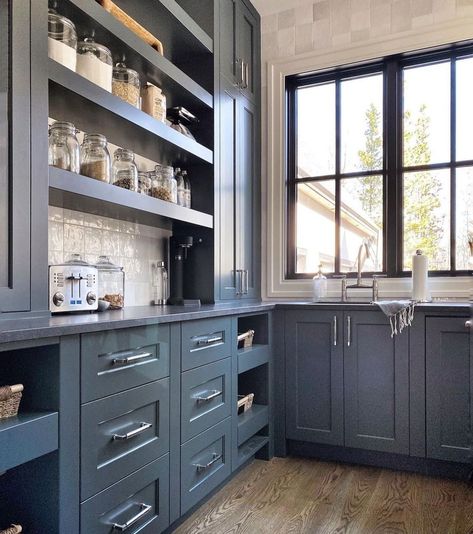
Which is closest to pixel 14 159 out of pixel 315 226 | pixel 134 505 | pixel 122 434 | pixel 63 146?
pixel 63 146

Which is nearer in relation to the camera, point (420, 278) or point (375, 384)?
point (375, 384)

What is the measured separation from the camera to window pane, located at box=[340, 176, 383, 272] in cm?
318

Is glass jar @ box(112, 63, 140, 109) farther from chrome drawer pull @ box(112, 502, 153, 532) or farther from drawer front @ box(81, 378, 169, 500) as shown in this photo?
chrome drawer pull @ box(112, 502, 153, 532)

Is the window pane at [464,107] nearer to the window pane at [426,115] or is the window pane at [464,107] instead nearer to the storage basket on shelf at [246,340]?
the window pane at [426,115]

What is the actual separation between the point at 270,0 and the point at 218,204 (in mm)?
1662

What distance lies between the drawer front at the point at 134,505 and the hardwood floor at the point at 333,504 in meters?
0.30

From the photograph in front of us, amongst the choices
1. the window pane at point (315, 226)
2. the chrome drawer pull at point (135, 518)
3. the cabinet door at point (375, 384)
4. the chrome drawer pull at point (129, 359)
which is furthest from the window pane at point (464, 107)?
the chrome drawer pull at point (135, 518)

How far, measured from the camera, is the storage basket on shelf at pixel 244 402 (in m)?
2.54

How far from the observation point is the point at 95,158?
6.45 feet

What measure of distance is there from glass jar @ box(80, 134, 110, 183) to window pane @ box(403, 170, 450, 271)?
202cm

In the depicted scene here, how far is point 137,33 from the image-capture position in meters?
2.13

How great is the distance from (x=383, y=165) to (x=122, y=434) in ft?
8.13

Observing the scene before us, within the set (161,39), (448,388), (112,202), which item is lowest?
(448,388)

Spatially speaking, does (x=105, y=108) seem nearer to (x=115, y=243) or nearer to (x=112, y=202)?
(x=112, y=202)
